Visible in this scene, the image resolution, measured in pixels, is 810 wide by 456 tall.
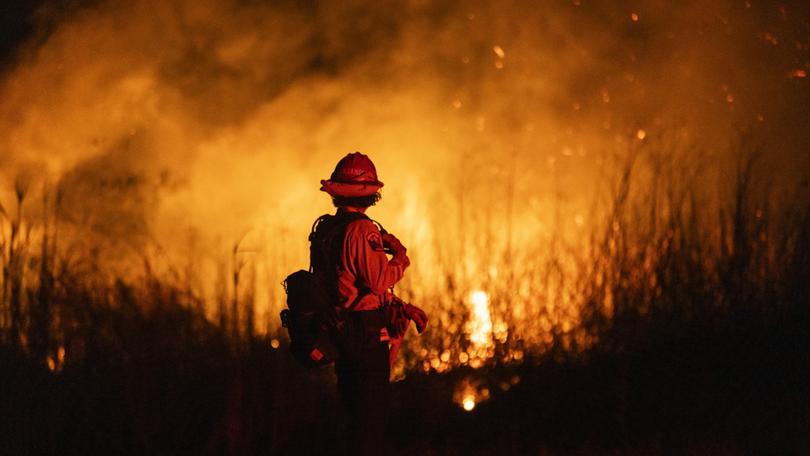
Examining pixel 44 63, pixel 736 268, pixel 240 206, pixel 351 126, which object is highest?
pixel 44 63

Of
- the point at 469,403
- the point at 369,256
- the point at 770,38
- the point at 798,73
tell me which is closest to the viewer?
the point at 369,256

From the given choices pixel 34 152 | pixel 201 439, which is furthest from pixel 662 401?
pixel 34 152

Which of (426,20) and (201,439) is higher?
(426,20)

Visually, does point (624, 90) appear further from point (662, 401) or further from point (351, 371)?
point (351, 371)

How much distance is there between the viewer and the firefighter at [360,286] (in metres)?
5.25

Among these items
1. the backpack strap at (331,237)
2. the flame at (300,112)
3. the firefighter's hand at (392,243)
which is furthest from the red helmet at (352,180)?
the flame at (300,112)

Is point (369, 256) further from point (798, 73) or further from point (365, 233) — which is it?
point (798, 73)

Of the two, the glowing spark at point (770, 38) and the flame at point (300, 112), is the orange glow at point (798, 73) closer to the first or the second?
the flame at point (300, 112)

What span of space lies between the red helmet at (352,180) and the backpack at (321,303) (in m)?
0.11

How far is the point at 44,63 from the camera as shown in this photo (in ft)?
35.5

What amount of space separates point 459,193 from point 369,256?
404 centimetres

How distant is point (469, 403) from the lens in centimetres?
820

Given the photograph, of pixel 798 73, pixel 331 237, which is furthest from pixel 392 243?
pixel 798 73

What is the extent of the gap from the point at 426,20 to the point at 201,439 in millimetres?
5259
